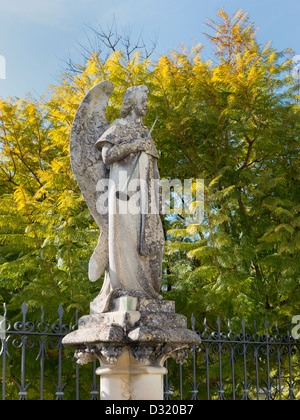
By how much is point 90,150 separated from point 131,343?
2011mm

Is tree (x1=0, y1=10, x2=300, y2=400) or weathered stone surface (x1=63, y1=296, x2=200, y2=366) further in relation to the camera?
tree (x1=0, y1=10, x2=300, y2=400)

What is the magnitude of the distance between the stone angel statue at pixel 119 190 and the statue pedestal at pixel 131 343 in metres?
0.15

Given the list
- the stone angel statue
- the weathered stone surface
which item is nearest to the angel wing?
the stone angel statue

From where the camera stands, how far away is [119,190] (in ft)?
17.4

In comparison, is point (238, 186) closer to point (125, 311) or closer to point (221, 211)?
point (221, 211)

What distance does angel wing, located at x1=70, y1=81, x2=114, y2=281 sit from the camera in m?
5.53

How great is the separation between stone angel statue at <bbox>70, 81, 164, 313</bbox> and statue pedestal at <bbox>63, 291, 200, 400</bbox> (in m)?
0.15

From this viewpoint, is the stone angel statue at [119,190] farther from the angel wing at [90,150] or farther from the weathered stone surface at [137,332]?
the weathered stone surface at [137,332]

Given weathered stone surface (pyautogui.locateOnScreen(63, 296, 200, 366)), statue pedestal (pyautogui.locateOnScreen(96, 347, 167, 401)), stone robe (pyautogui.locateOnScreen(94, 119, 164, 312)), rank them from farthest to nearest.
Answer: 1. stone robe (pyautogui.locateOnScreen(94, 119, 164, 312))
2. statue pedestal (pyautogui.locateOnScreen(96, 347, 167, 401))
3. weathered stone surface (pyautogui.locateOnScreen(63, 296, 200, 366))

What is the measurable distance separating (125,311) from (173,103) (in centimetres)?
640

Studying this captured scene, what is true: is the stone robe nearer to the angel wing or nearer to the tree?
the angel wing

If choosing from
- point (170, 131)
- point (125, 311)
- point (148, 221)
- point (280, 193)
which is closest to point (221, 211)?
point (280, 193)

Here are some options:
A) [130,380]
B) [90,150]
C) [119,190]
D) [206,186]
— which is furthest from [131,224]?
[206,186]

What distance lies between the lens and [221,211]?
28.8 ft
